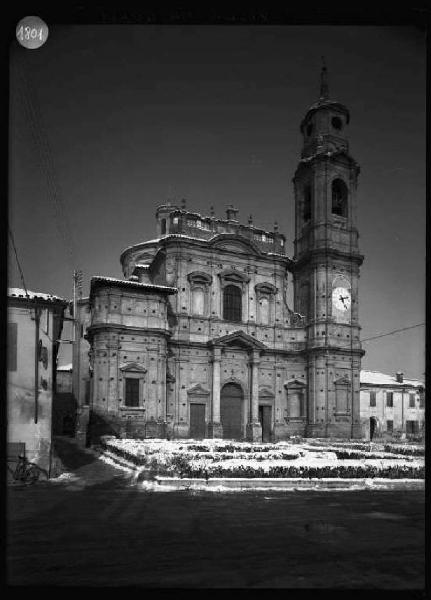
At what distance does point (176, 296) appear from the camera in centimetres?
3381

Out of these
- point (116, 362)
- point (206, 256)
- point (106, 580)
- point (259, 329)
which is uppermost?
point (206, 256)

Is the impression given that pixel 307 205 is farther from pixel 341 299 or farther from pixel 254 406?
pixel 254 406

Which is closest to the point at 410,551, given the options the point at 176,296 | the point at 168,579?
the point at 168,579

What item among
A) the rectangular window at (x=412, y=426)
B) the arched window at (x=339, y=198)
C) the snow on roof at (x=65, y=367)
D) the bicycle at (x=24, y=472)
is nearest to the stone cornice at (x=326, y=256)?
the arched window at (x=339, y=198)

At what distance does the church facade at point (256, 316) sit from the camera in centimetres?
3172

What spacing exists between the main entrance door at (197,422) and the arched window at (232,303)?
631 centimetres

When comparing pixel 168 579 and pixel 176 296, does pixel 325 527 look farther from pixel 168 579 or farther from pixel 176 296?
pixel 176 296

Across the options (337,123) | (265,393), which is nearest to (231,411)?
(265,393)

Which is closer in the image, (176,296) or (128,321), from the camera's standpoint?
(128,321)

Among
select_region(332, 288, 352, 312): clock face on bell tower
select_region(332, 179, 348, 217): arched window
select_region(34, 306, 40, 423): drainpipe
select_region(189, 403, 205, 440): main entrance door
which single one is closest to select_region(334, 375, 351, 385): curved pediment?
select_region(332, 288, 352, 312): clock face on bell tower

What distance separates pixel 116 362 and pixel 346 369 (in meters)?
15.7

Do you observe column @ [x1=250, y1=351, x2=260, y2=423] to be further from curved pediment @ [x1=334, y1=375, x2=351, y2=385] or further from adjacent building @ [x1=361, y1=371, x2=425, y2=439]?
adjacent building @ [x1=361, y1=371, x2=425, y2=439]

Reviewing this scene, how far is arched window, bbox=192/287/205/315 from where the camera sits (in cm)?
3441

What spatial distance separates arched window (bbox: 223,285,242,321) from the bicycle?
20.5m
